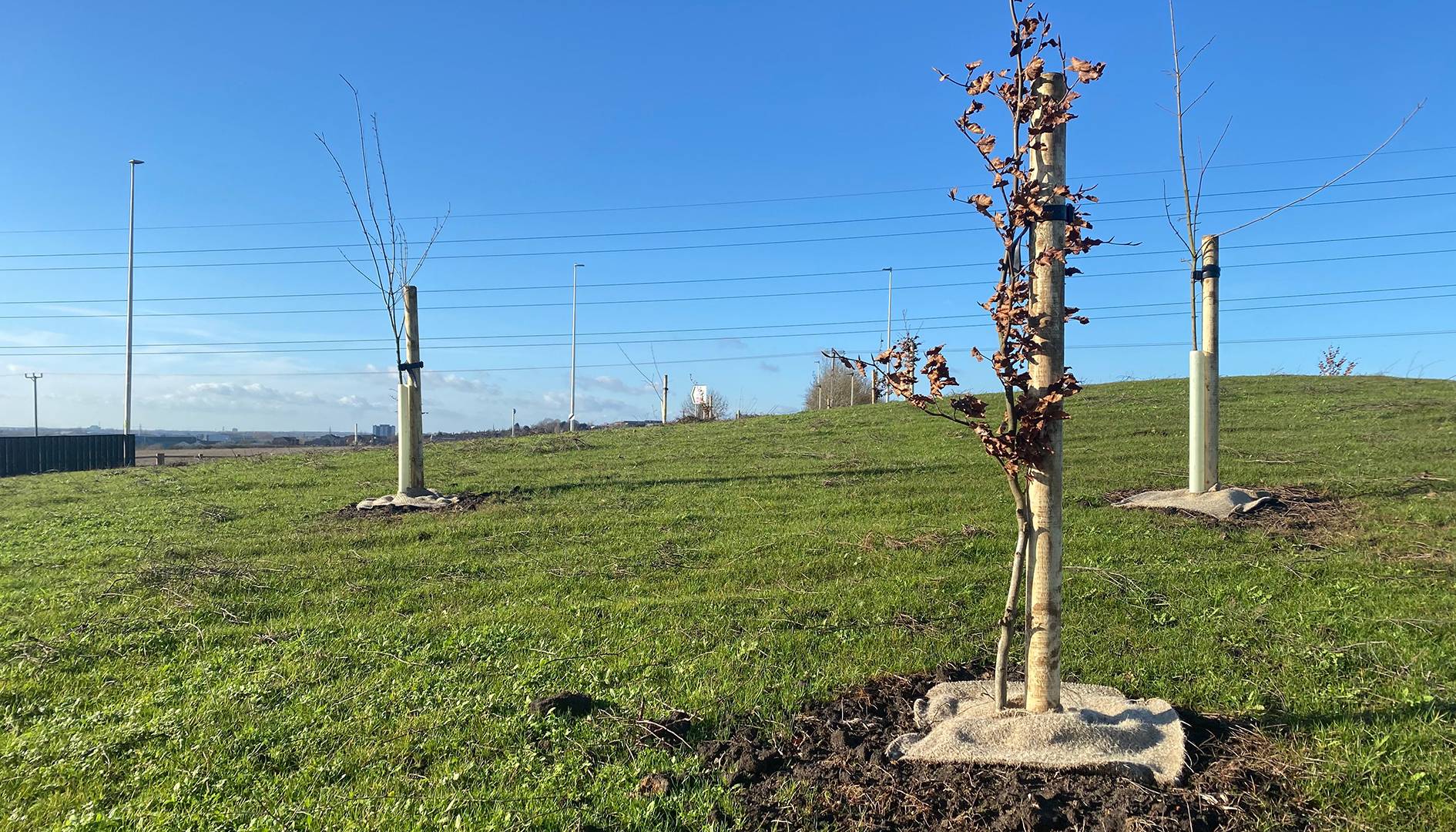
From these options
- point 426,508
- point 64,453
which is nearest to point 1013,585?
point 426,508

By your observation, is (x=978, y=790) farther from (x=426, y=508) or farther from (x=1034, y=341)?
(x=426, y=508)

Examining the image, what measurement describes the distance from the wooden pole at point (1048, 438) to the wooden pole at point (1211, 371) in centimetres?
617

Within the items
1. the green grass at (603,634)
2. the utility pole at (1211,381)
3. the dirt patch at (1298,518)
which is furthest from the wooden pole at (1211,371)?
the green grass at (603,634)

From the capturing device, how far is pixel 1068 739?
10.3 ft

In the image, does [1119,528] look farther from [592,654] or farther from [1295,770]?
[592,654]

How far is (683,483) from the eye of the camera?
11.6m

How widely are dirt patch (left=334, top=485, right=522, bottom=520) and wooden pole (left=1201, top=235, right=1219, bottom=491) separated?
27.4ft

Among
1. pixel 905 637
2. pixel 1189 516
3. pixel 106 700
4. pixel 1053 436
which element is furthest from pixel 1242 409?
pixel 106 700

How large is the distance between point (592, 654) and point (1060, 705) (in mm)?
2597

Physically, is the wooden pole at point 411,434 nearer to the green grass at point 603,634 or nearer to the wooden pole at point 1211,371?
the green grass at point 603,634

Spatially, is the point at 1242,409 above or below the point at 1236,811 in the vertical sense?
above

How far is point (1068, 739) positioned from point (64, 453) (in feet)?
101

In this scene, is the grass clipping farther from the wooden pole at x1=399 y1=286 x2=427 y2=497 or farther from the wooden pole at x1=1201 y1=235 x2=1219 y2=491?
the wooden pole at x1=399 y1=286 x2=427 y2=497

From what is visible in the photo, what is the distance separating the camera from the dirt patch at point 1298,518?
23.0 feet
